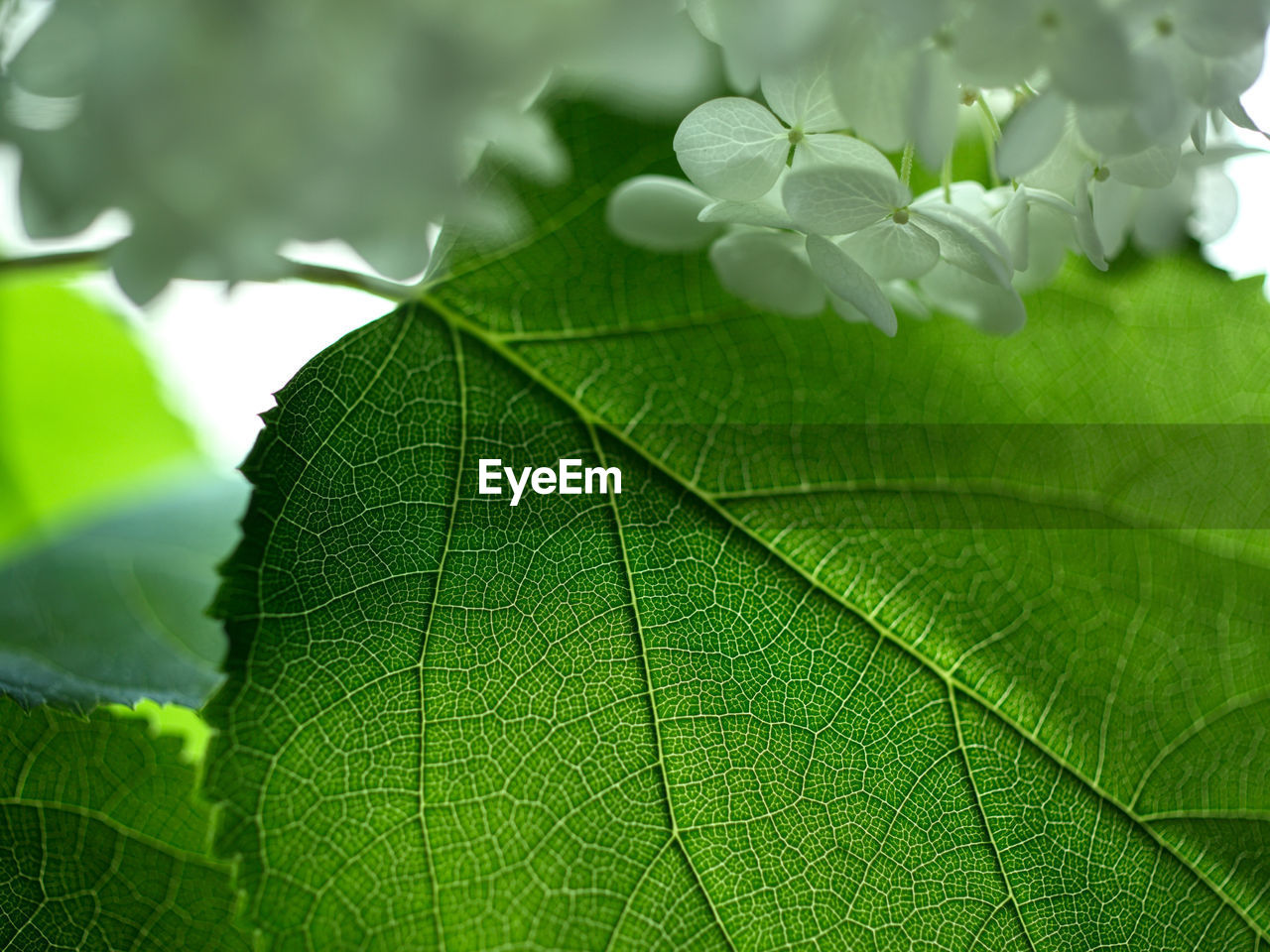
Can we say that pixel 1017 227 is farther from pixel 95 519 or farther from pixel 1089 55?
pixel 95 519

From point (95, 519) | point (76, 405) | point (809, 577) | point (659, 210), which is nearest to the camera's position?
point (659, 210)

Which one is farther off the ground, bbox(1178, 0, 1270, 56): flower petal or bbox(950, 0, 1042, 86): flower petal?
bbox(1178, 0, 1270, 56): flower petal

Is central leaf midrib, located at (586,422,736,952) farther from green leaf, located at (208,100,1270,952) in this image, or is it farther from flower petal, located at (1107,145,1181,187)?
flower petal, located at (1107,145,1181,187)

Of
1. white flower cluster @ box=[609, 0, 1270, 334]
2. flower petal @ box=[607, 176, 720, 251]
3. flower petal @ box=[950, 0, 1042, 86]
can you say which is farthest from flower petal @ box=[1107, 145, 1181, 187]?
flower petal @ box=[607, 176, 720, 251]

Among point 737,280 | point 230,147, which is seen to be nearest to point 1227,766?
point 737,280

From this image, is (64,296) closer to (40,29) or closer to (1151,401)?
(40,29)

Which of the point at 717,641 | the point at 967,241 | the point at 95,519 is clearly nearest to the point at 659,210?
the point at 967,241

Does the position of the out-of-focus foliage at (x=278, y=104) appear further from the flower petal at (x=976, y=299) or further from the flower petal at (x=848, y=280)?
the flower petal at (x=976, y=299)
